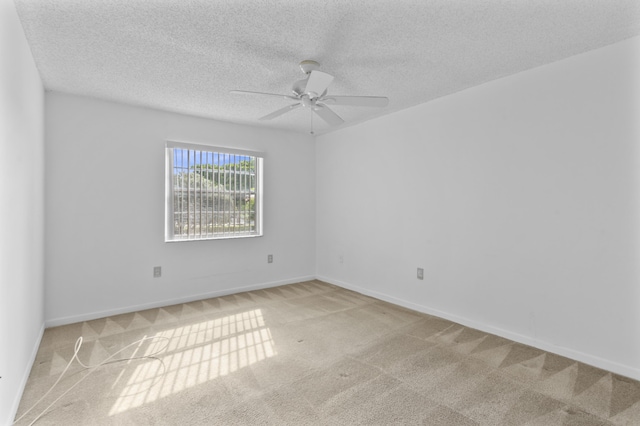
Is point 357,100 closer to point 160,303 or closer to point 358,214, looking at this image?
point 358,214

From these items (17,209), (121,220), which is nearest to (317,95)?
(17,209)

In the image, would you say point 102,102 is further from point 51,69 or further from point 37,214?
point 37,214

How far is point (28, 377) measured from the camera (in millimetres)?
2244

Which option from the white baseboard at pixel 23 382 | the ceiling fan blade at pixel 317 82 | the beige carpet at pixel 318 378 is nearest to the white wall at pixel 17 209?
the white baseboard at pixel 23 382

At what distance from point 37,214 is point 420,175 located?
3.80 meters

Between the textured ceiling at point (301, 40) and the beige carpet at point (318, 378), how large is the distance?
239 centimetres

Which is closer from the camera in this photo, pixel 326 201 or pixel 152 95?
pixel 152 95

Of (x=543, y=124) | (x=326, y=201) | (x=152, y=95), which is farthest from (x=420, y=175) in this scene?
(x=152, y=95)

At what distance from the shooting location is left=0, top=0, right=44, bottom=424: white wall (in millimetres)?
1672

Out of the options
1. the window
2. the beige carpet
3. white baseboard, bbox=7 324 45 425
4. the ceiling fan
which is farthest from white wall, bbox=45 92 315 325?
the ceiling fan

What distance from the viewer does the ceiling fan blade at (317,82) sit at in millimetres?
2223

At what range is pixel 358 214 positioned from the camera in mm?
4555

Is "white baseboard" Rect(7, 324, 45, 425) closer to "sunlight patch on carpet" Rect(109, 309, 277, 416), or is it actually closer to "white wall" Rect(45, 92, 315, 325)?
"sunlight patch on carpet" Rect(109, 309, 277, 416)

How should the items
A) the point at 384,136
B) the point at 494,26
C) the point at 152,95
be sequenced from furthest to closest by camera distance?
the point at 384,136, the point at 152,95, the point at 494,26
